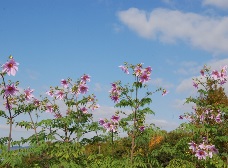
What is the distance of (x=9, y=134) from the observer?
8.44m

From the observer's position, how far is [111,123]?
10.2m

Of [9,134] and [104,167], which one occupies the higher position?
[9,134]

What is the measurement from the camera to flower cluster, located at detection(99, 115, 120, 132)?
10117mm

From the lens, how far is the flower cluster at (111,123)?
33.2ft

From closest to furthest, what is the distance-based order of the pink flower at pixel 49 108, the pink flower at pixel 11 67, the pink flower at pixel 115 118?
the pink flower at pixel 11 67 < the pink flower at pixel 49 108 < the pink flower at pixel 115 118

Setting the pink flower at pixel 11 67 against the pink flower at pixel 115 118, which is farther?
the pink flower at pixel 115 118

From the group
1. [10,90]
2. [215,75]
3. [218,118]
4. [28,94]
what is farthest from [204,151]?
[10,90]

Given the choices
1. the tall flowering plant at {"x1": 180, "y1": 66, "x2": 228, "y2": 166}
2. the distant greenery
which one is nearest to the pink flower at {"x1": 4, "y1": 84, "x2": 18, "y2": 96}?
the distant greenery


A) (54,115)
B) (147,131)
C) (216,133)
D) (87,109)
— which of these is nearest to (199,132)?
(216,133)

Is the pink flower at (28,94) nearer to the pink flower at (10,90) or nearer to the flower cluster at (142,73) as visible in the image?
the pink flower at (10,90)

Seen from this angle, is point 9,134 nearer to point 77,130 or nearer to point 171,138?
point 77,130

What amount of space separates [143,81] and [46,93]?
2655 millimetres

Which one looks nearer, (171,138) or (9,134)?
(9,134)


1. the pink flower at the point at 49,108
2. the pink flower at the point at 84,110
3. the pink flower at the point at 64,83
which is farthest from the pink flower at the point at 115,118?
the pink flower at the point at 49,108
